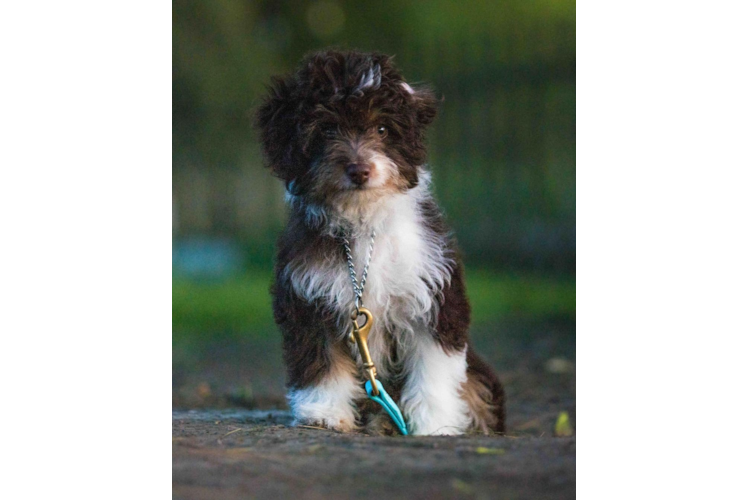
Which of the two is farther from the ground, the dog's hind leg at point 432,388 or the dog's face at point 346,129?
the dog's face at point 346,129

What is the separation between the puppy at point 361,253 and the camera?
4.37 m

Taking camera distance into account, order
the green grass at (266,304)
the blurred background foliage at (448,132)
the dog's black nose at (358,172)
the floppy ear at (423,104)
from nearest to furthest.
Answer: the dog's black nose at (358,172) < the floppy ear at (423,104) < the blurred background foliage at (448,132) < the green grass at (266,304)

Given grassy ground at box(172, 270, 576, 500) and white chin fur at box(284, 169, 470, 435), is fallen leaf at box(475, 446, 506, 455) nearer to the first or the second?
grassy ground at box(172, 270, 576, 500)

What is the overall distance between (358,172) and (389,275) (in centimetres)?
68

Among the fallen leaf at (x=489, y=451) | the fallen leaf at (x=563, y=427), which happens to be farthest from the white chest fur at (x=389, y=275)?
the fallen leaf at (x=563, y=427)

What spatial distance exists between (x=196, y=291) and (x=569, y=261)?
6.28 metres

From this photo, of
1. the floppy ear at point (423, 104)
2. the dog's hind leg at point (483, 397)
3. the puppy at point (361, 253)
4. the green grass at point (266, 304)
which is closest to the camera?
the puppy at point (361, 253)

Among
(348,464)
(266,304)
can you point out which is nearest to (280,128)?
(348,464)

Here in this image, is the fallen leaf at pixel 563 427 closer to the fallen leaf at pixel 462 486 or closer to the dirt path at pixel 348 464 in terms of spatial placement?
the dirt path at pixel 348 464

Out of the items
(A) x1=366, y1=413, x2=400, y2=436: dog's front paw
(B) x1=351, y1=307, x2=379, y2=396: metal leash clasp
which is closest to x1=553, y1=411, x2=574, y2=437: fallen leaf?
(A) x1=366, y1=413, x2=400, y2=436: dog's front paw

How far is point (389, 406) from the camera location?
4.55 meters

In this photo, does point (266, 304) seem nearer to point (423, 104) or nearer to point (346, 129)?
point (423, 104)

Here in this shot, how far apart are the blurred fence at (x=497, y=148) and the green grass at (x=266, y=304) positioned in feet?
1.02
